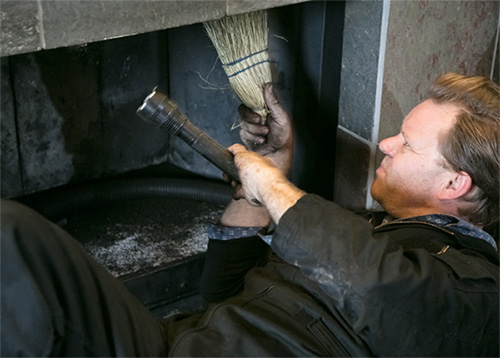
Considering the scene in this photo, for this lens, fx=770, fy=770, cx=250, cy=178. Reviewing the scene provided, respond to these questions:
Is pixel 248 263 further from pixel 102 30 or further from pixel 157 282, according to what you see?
pixel 102 30

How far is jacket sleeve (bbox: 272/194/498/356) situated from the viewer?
141 centimetres

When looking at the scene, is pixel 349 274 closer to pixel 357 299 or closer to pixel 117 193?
pixel 357 299

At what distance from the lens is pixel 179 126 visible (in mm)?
1705

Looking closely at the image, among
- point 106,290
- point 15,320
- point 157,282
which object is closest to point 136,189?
point 157,282

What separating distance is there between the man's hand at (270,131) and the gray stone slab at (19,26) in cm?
74

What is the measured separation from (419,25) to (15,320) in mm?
1469

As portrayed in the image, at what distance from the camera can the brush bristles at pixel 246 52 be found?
6.86 ft

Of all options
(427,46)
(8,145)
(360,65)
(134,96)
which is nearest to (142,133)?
(134,96)

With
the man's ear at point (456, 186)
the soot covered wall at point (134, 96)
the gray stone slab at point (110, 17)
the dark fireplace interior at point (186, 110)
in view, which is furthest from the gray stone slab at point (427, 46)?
the gray stone slab at point (110, 17)

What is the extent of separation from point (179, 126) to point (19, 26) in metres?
0.41

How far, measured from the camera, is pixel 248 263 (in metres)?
2.01

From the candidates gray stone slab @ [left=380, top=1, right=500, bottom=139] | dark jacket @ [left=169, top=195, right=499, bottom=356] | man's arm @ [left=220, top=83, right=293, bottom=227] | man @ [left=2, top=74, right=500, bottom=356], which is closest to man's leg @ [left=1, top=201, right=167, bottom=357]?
man @ [left=2, top=74, right=500, bottom=356]

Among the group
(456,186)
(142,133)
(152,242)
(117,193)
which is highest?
(456,186)

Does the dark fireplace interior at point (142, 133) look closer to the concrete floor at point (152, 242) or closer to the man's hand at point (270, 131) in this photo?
the concrete floor at point (152, 242)
